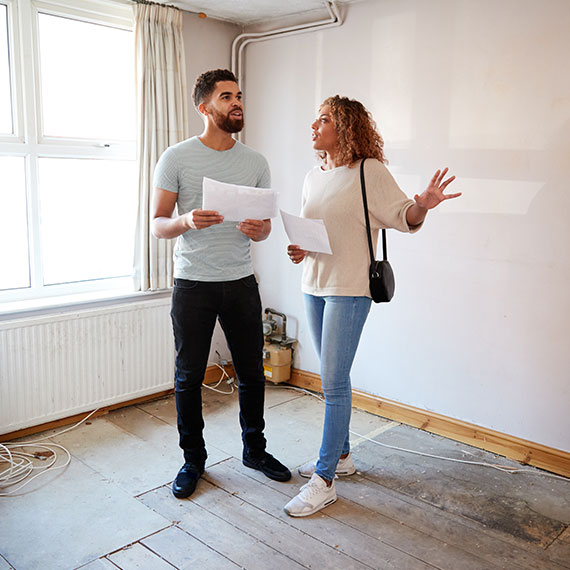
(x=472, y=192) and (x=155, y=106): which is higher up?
(x=155, y=106)

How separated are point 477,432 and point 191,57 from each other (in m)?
2.63

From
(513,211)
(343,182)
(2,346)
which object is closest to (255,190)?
(343,182)

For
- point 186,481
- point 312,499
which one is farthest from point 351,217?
point 186,481

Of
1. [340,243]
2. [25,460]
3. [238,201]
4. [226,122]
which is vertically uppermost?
[226,122]

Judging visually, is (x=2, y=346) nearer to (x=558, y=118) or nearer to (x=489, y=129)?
(x=489, y=129)

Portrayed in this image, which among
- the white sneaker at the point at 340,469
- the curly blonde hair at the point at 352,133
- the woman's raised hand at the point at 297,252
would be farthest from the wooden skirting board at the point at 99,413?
the curly blonde hair at the point at 352,133

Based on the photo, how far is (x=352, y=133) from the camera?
91.0 inches

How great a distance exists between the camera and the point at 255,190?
219 cm

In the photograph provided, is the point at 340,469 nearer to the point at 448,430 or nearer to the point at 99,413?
the point at 448,430

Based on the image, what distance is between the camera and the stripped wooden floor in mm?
2145

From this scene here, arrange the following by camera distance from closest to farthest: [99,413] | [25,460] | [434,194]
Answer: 1. [434,194]
2. [25,460]
3. [99,413]

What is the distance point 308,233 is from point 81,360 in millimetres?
1592

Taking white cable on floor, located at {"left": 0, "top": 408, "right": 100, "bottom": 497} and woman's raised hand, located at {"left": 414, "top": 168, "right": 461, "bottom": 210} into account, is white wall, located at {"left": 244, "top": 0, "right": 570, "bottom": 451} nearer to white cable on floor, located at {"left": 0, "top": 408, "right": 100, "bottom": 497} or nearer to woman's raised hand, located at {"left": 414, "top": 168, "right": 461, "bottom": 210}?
woman's raised hand, located at {"left": 414, "top": 168, "right": 461, "bottom": 210}

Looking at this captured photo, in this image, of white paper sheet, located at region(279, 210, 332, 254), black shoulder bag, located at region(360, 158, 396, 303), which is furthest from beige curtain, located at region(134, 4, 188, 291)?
black shoulder bag, located at region(360, 158, 396, 303)
